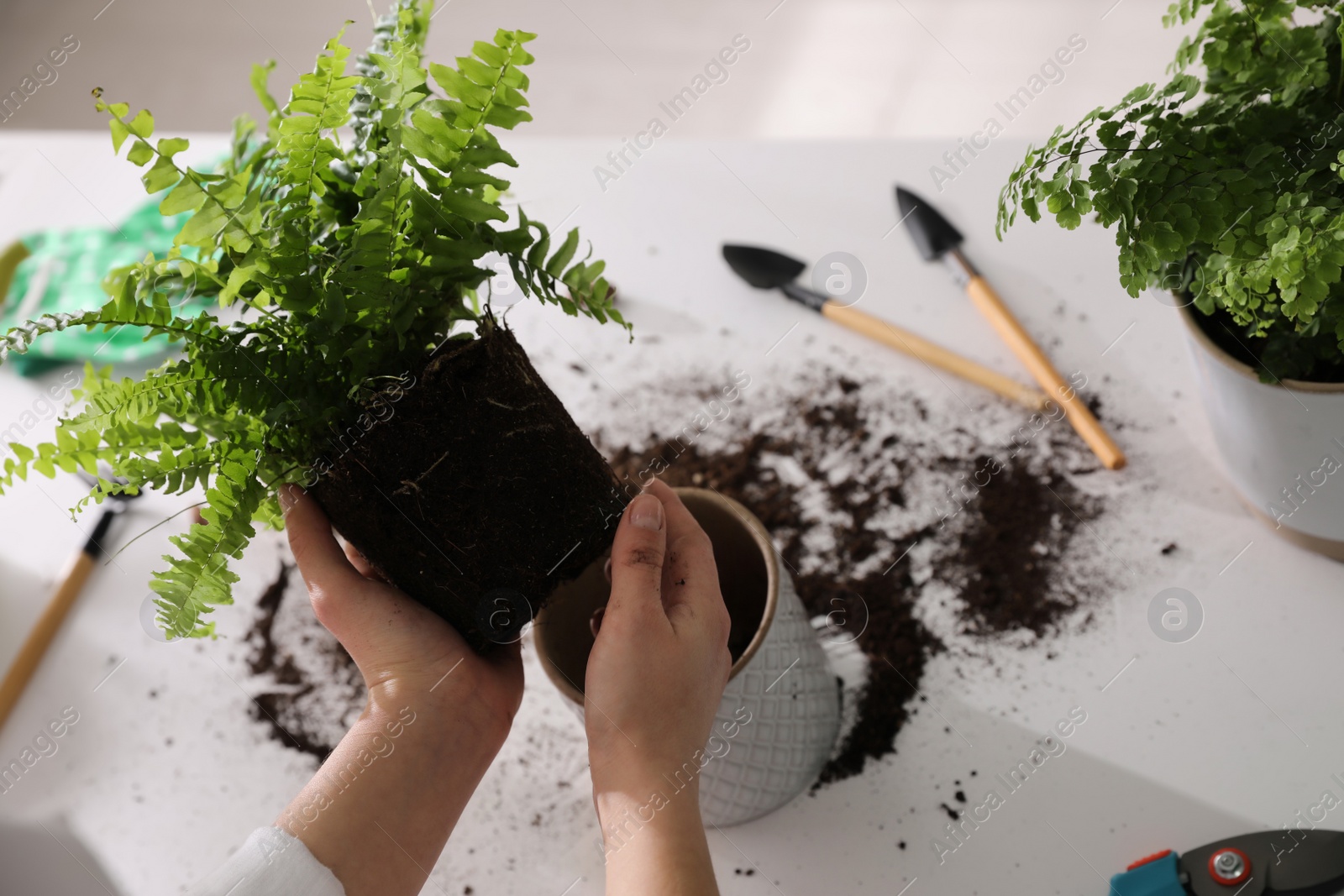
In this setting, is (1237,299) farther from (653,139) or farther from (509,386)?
(653,139)

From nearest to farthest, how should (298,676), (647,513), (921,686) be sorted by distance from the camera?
(647,513)
(921,686)
(298,676)

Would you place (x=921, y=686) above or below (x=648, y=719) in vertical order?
below

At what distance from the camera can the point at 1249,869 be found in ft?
2.69

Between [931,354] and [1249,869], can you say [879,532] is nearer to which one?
[931,354]

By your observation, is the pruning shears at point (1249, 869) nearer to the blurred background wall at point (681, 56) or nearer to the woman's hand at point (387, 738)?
the woman's hand at point (387, 738)

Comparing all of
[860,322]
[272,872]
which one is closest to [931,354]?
[860,322]

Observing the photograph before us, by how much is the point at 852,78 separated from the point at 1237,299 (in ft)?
4.53

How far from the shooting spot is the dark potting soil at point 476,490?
29.5 inches

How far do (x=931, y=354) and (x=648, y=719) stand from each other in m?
0.62

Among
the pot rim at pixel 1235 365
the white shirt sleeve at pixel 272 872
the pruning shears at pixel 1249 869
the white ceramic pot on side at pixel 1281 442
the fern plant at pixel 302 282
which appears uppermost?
the fern plant at pixel 302 282

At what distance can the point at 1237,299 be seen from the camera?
74cm

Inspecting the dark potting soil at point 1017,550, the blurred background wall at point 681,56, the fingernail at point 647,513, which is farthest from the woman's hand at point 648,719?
the blurred background wall at point 681,56

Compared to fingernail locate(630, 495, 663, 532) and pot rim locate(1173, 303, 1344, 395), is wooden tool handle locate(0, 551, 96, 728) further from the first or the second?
pot rim locate(1173, 303, 1344, 395)

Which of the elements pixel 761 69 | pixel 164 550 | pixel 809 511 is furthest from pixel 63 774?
pixel 761 69
